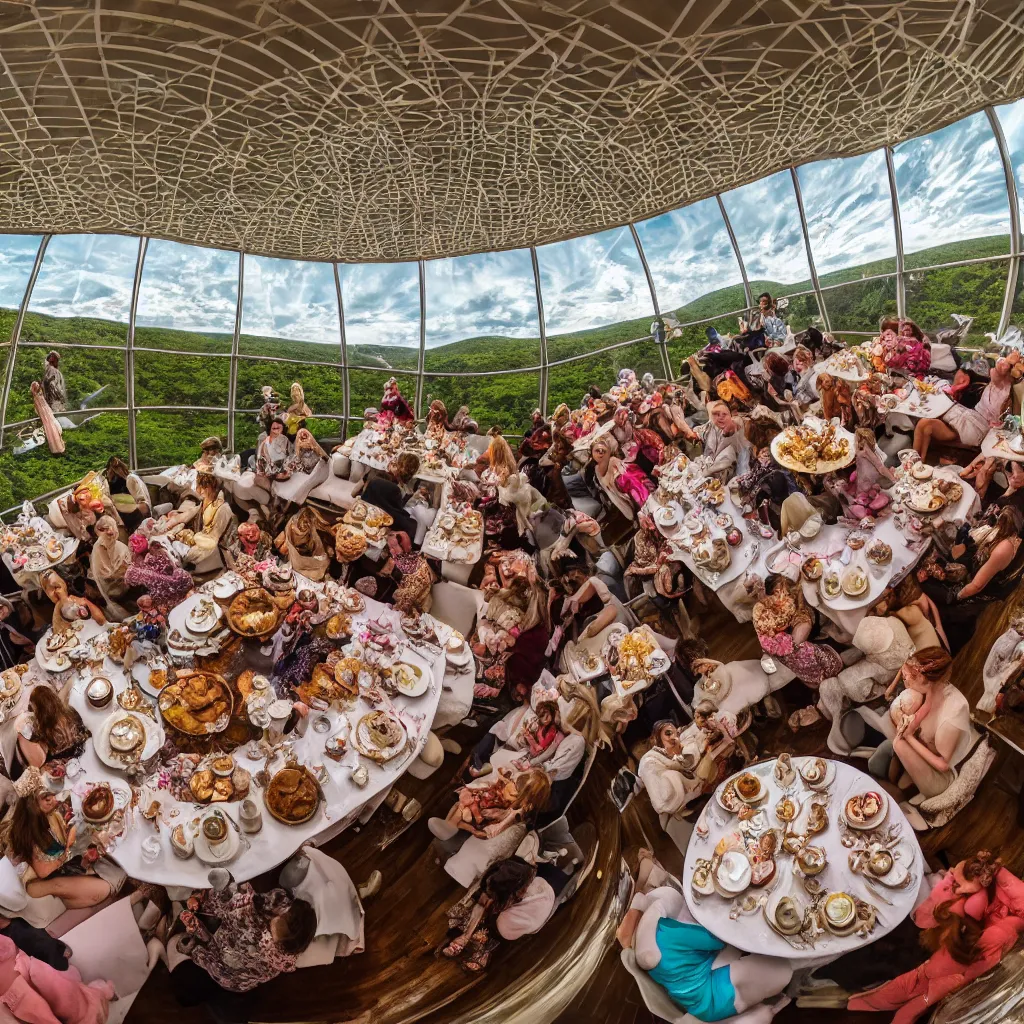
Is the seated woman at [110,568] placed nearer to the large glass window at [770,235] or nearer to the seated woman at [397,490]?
the seated woman at [397,490]

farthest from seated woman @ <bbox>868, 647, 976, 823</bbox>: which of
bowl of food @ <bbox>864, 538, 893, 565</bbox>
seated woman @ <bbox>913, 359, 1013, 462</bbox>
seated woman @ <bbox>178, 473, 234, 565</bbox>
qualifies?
seated woman @ <bbox>178, 473, 234, 565</bbox>

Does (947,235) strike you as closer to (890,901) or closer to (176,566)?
(890,901)

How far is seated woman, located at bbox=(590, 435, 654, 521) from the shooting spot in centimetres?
1024

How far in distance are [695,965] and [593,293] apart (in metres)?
9.03

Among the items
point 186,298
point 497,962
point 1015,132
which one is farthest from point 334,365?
point 1015,132

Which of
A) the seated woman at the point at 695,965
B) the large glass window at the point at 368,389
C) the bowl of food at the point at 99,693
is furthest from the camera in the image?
the large glass window at the point at 368,389

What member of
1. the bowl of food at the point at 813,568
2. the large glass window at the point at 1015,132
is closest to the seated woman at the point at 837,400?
the bowl of food at the point at 813,568

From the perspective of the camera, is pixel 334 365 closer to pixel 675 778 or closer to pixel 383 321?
pixel 383 321

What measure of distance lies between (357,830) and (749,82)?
790 centimetres

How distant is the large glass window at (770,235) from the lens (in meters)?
11.5

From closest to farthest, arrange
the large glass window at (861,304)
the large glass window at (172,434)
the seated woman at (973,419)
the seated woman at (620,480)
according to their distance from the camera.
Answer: the seated woman at (973,419) → the seated woman at (620,480) → the large glass window at (861,304) → the large glass window at (172,434)

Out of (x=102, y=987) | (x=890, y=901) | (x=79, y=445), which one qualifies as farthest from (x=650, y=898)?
(x=79, y=445)

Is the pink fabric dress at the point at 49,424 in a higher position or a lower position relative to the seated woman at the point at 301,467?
higher

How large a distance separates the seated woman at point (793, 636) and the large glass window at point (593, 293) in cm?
576
